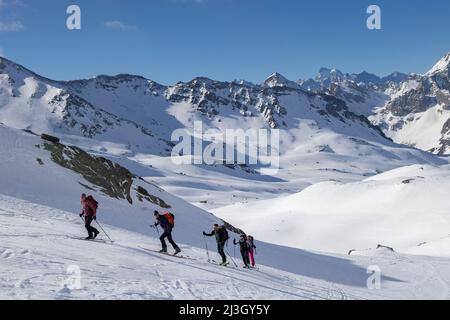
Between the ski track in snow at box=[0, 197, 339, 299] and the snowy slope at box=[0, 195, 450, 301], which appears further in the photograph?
the snowy slope at box=[0, 195, 450, 301]

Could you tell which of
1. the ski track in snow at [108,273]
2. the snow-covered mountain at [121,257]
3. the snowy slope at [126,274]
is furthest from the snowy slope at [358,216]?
the ski track in snow at [108,273]

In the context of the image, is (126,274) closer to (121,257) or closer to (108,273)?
(108,273)

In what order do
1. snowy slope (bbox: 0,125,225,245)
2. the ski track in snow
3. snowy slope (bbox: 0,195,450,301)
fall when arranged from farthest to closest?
snowy slope (bbox: 0,125,225,245)
snowy slope (bbox: 0,195,450,301)
the ski track in snow

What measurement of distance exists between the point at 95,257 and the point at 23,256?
2.63 meters

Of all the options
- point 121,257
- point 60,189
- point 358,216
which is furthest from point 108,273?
point 358,216

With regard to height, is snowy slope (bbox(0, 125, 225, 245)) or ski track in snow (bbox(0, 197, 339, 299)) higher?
snowy slope (bbox(0, 125, 225, 245))

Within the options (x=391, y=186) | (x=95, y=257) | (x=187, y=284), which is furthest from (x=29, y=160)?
(x=391, y=186)

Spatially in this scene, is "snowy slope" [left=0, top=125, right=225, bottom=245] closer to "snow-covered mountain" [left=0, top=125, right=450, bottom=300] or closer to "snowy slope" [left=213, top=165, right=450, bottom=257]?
"snow-covered mountain" [left=0, top=125, right=450, bottom=300]

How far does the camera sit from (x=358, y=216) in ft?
205

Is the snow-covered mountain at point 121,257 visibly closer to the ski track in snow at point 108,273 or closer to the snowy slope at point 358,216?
the ski track in snow at point 108,273

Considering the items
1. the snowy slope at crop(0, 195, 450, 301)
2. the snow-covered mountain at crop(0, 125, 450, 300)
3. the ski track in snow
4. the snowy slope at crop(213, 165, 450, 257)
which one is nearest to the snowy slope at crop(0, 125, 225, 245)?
the snow-covered mountain at crop(0, 125, 450, 300)

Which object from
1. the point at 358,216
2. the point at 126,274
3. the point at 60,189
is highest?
the point at 60,189

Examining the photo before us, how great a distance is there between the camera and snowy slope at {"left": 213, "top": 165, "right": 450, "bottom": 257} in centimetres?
5334
